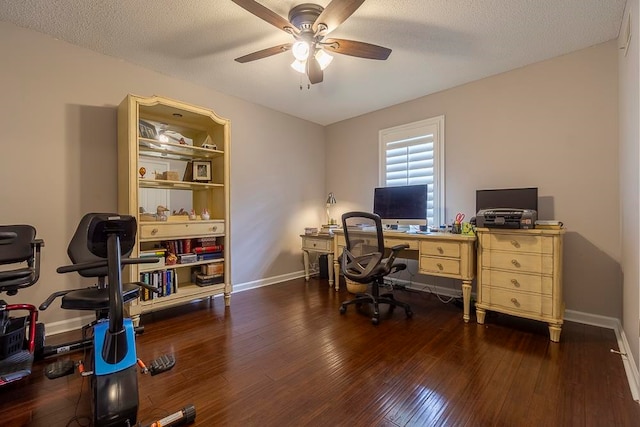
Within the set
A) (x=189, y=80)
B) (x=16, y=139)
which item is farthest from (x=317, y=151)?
(x=16, y=139)

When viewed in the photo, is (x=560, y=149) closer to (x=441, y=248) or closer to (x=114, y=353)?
(x=441, y=248)

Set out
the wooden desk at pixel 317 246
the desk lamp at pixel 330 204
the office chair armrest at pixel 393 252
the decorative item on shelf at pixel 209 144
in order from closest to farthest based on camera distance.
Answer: the office chair armrest at pixel 393 252, the decorative item on shelf at pixel 209 144, the wooden desk at pixel 317 246, the desk lamp at pixel 330 204

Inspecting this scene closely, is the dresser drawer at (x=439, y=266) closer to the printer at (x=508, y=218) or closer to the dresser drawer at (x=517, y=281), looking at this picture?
the dresser drawer at (x=517, y=281)

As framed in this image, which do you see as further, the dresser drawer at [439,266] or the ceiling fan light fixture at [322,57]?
the dresser drawer at [439,266]

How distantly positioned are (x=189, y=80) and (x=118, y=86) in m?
0.68

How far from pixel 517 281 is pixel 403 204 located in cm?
134

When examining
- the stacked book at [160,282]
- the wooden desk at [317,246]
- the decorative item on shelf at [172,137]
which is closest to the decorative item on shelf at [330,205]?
the wooden desk at [317,246]

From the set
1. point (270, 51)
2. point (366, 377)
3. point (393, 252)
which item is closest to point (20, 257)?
point (270, 51)

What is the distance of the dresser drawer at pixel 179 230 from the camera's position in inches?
94.0

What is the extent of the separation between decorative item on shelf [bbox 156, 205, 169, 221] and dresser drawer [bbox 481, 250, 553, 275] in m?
2.89

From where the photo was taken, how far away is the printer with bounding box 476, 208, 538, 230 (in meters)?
2.15

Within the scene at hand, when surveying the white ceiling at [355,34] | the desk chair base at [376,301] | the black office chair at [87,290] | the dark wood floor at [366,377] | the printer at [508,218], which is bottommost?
the dark wood floor at [366,377]

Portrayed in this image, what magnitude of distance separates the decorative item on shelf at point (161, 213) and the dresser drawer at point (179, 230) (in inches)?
5.7

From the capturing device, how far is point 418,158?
3.47 m
